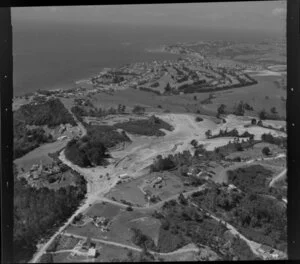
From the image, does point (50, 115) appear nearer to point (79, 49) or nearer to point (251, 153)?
point (79, 49)

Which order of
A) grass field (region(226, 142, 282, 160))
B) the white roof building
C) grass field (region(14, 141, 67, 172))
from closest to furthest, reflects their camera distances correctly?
the white roof building < grass field (region(14, 141, 67, 172)) < grass field (region(226, 142, 282, 160))

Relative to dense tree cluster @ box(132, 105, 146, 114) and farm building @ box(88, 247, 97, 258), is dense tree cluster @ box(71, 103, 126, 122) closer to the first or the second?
dense tree cluster @ box(132, 105, 146, 114)

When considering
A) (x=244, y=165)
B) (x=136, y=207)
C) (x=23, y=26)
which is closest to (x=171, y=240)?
(x=136, y=207)

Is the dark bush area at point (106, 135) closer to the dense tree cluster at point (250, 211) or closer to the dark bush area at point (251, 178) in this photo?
the dense tree cluster at point (250, 211)

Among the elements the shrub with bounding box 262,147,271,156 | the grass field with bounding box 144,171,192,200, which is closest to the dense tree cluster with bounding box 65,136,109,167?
the grass field with bounding box 144,171,192,200

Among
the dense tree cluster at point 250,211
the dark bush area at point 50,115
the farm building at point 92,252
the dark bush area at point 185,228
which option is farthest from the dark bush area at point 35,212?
the dense tree cluster at point 250,211
